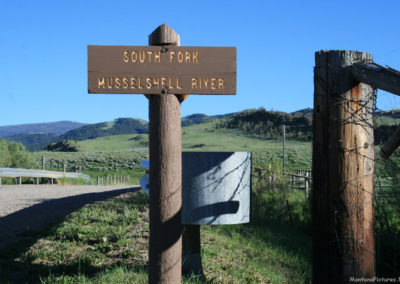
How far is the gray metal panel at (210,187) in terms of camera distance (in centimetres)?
446

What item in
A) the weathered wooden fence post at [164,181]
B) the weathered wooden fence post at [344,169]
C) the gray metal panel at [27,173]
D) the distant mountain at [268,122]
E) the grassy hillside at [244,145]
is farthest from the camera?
the distant mountain at [268,122]

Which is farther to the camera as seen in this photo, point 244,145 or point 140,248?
point 244,145

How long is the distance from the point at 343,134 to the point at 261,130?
87.5 m

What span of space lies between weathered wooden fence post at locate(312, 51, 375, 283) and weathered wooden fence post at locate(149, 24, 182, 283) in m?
1.19

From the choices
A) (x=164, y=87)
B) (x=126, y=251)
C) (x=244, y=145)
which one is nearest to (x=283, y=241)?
(x=126, y=251)

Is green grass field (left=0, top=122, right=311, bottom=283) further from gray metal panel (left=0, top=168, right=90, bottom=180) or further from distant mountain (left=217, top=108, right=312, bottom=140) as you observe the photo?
distant mountain (left=217, top=108, right=312, bottom=140)

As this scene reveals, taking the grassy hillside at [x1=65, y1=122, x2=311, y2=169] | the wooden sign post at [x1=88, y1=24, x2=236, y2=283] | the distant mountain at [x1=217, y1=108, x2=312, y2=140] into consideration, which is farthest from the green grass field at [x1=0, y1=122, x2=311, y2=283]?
the distant mountain at [x1=217, y1=108, x2=312, y2=140]

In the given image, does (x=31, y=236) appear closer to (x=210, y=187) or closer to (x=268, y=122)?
(x=210, y=187)

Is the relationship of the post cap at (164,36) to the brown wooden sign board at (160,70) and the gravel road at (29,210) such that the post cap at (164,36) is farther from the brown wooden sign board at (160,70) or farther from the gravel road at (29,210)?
the gravel road at (29,210)

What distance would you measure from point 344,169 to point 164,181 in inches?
57.5

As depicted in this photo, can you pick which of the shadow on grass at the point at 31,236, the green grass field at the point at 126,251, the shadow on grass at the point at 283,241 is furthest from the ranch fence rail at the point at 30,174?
the shadow on grass at the point at 283,241

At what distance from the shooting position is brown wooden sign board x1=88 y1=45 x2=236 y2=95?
145 inches

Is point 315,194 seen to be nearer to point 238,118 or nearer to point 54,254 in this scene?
point 54,254

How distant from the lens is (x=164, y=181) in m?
3.69
